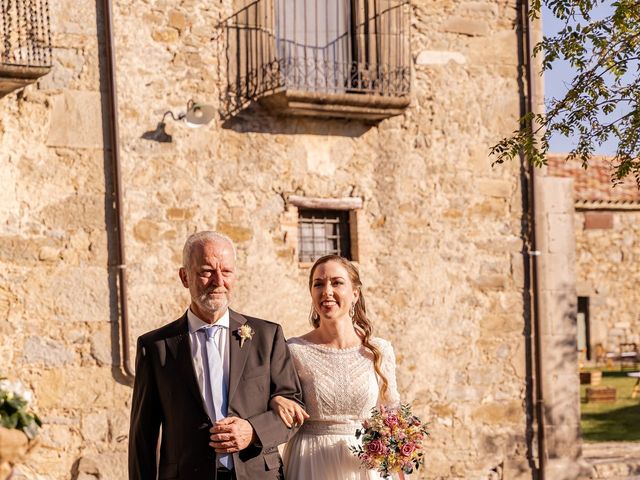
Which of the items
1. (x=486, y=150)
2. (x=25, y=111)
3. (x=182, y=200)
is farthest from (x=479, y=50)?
(x=25, y=111)

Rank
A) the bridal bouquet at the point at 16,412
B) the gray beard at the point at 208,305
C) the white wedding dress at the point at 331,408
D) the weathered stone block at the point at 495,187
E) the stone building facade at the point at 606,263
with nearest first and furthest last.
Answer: the bridal bouquet at the point at 16,412, the gray beard at the point at 208,305, the white wedding dress at the point at 331,408, the weathered stone block at the point at 495,187, the stone building facade at the point at 606,263

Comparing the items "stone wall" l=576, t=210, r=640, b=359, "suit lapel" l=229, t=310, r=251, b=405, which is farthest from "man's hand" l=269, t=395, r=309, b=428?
"stone wall" l=576, t=210, r=640, b=359

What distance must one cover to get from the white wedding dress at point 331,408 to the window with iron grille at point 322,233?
14.2ft

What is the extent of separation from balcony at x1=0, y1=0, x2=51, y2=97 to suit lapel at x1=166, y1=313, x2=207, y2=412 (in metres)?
4.19

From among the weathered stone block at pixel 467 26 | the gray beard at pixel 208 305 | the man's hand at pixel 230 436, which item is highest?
the weathered stone block at pixel 467 26

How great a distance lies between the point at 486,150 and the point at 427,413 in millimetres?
2440

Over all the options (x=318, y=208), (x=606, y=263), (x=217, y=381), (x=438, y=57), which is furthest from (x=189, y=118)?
(x=606, y=263)

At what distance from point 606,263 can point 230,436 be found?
19.8m

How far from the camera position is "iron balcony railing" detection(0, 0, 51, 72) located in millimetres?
8625

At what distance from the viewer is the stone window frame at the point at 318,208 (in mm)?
Result: 9680

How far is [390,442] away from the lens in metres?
5.15

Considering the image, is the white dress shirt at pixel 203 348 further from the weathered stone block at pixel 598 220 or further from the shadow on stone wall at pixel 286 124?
the weathered stone block at pixel 598 220

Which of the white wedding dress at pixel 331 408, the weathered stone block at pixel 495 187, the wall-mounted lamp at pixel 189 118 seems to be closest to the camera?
the white wedding dress at pixel 331 408

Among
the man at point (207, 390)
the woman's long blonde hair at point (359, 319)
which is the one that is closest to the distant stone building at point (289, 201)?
the woman's long blonde hair at point (359, 319)
